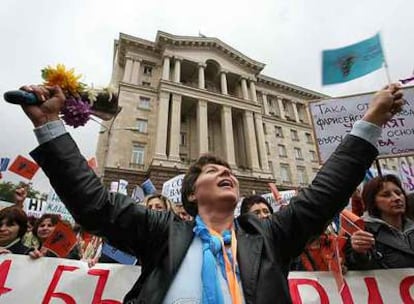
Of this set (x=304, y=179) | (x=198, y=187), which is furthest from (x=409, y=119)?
(x=304, y=179)

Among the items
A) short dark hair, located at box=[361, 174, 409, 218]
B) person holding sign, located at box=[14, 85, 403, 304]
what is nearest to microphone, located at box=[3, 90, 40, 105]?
person holding sign, located at box=[14, 85, 403, 304]

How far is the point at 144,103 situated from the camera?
2533 cm

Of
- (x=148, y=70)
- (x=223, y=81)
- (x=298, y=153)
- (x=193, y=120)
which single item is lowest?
(x=298, y=153)

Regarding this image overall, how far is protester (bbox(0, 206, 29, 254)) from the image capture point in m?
2.89

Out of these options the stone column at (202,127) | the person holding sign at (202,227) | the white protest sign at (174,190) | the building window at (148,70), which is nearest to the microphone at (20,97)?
the person holding sign at (202,227)

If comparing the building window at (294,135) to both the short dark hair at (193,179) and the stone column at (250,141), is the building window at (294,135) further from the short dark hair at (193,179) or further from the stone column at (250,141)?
the short dark hair at (193,179)

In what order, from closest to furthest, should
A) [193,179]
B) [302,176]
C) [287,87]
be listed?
[193,179]
[302,176]
[287,87]

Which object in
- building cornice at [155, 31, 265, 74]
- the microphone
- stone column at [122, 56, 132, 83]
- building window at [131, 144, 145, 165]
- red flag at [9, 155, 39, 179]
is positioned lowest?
the microphone

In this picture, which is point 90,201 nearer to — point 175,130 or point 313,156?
point 175,130

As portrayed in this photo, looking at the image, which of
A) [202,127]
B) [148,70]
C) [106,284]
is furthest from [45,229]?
[148,70]

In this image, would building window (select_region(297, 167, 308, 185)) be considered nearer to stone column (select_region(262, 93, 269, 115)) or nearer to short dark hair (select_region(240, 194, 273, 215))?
stone column (select_region(262, 93, 269, 115))

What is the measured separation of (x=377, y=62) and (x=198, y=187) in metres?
1.59

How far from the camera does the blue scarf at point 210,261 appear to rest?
111cm

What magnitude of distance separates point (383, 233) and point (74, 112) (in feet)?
7.10
